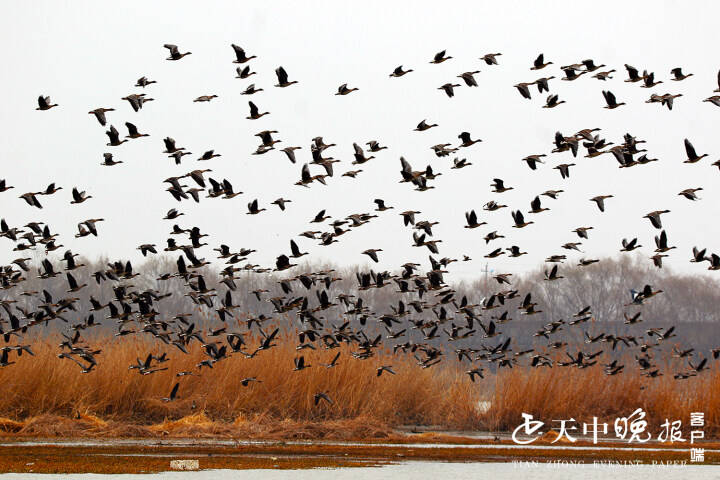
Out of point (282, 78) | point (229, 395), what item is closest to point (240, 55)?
point (282, 78)

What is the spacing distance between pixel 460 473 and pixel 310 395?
481 inches

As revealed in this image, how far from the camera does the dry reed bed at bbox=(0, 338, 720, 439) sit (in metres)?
28.2

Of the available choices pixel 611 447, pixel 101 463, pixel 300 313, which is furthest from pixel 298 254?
pixel 101 463

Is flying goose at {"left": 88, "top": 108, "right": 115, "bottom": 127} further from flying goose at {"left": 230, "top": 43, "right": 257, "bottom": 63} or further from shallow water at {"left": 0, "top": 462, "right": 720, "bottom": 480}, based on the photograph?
shallow water at {"left": 0, "top": 462, "right": 720, "bottom": 480}

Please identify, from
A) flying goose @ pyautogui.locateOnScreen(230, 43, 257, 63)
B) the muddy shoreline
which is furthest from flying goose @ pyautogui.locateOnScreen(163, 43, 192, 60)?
the muddy shoreline

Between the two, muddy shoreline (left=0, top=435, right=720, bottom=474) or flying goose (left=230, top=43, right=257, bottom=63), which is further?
flying goose (left=230, top=43, right=257, bottom=63)

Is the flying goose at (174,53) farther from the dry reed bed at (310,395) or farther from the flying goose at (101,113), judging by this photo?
the dry reed bed at (310,395)

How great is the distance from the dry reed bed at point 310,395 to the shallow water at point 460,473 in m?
8.04

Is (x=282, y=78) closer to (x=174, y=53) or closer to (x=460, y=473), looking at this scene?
(x=174, y=53)

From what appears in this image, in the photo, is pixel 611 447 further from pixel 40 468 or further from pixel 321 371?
pixel 40 468

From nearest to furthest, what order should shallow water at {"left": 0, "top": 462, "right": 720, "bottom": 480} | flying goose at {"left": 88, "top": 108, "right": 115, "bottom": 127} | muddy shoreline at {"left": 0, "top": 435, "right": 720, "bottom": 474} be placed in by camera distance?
shallow water at {"left": 0, "top": 462, "right": 720, "bottom": 480}
muddy shoreline at {"left": 0, "top": 435, "right": 720, "bottom": 474}
flying goose at {"left": 88, "top": 108, "right": 115, "bottom": 127}

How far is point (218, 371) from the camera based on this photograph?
30547mm

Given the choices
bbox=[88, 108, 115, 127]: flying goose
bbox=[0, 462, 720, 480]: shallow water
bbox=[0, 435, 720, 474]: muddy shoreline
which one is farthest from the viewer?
bbox=[88, 108, 115, 127]: flying goose

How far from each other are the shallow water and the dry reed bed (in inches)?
316
